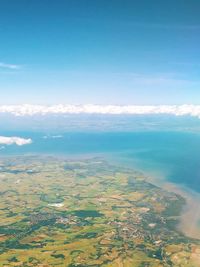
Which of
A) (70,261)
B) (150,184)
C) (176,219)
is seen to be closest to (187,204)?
(176,219)

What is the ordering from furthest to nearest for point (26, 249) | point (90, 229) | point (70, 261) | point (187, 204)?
point (187, 204) < point (90, 229) < point (26, 249) < point (70, 261)

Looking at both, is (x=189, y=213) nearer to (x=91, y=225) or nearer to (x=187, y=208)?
(x=187, y=208)

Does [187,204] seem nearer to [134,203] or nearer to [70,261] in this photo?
[134,203]

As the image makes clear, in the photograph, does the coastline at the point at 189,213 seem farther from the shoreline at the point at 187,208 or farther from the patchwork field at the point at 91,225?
the patchwork field at the point at 91,225

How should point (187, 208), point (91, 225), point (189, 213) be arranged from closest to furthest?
1. point (91, 225)
2. point (189, 213)
3. point (187, 208)

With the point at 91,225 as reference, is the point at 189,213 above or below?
above

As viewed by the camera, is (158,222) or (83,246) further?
(158,222)

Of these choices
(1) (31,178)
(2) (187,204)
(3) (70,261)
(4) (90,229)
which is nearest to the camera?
(3) (70,261)

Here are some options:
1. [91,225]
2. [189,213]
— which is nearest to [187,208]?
[189,213]
